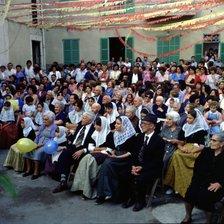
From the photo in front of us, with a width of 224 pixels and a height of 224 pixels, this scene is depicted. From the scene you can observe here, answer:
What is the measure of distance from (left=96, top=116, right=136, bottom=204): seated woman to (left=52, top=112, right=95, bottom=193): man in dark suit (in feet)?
2.01

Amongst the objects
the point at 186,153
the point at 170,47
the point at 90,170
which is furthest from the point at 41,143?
the point at 170,47

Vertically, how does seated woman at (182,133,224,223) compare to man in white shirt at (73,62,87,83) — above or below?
below

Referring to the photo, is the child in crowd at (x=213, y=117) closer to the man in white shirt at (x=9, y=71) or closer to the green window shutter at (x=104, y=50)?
the man in white shirt at (x=9, y=71)

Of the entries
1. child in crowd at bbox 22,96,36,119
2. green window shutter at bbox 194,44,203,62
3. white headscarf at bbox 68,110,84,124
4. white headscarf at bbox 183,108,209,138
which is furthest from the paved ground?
green window shutter at bbox 194,44,203,62

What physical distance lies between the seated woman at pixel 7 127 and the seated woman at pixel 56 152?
2.19m

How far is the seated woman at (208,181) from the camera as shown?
3822 mm

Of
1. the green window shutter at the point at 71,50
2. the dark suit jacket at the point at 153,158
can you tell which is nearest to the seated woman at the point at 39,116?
the dark suit jacket at the point at 153,158

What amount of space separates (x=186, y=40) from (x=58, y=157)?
509 inches

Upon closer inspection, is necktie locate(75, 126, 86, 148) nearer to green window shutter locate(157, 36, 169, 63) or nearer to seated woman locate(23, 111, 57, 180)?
seated woman locate(23, 111, 57, 180)

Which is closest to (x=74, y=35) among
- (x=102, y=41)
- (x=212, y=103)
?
(x=102, y=41)

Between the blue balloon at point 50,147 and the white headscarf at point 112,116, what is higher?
the white headscarf at point 112,116

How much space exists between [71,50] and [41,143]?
12489 mm

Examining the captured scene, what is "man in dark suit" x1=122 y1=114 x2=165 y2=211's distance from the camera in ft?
14.8

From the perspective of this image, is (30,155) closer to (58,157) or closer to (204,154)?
(58,157)
